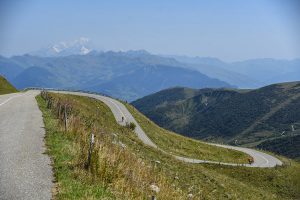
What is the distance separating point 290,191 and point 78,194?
4792cm

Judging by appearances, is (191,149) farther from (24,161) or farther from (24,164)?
(24,164)

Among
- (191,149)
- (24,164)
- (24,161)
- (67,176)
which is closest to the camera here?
(67,176)

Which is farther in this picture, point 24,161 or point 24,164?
point 24,161

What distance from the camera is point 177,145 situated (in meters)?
73.9

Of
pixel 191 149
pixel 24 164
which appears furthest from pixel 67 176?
pixel 191 149

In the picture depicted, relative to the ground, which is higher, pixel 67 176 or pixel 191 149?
pixel 67 176

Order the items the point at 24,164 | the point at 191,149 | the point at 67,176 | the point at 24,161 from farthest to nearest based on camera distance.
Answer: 1. the point at 191,149
2. the point at 24,161
3. the point at 24,164
4. the point at 67,176

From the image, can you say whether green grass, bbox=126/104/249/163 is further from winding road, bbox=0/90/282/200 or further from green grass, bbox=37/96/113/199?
green grass, bbox=37/96/113/199

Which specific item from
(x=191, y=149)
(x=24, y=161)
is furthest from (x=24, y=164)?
(x=191, y=149)

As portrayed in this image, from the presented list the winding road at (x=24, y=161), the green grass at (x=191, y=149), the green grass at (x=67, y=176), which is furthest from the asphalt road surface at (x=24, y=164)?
the green grass at (x=191, y=149)

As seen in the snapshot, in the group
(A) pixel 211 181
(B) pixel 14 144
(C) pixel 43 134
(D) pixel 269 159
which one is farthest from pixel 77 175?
(D) pixel 269 159

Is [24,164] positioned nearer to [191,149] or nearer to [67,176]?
[67,176]

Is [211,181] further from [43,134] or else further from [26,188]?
[26,188]

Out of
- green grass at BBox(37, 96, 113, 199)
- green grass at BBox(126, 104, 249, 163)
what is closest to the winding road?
→ green grass at BBox(37, 96, 113, 199)
